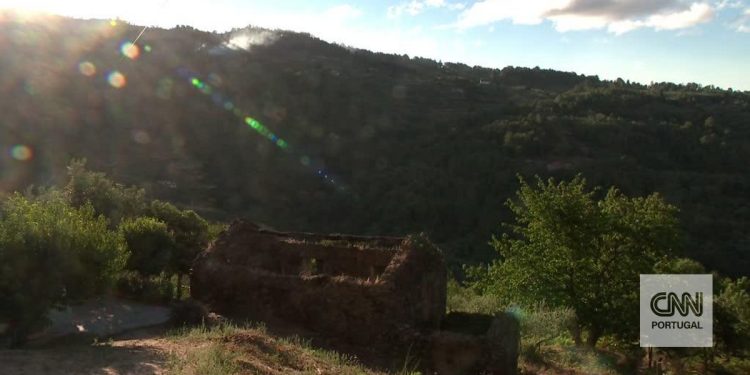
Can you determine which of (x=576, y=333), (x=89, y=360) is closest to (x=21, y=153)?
(x=576, y=333)

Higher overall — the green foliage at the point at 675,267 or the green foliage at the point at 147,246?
the green foliage at the point at 147,246

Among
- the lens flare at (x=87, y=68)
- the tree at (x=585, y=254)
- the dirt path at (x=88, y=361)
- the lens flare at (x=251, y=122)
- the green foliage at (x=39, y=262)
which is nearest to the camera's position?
the dirt path at (x=88, y=361)

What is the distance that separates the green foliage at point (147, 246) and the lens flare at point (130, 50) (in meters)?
50.0

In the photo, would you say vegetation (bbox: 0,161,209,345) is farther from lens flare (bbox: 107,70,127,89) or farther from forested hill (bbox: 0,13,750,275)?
lens flare (bbox: 107,70,127,89)

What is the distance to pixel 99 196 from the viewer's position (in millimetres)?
21500

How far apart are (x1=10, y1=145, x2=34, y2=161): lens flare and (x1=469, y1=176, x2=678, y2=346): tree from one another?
3539cm

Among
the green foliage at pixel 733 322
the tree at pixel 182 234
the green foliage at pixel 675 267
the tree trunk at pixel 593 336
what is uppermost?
the tree at pixel 182 234

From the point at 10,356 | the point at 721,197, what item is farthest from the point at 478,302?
the point at 721,197

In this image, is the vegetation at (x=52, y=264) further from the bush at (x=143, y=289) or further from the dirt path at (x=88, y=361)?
the dirt path at (x=88, y=361)

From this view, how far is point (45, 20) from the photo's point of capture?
2367 inches

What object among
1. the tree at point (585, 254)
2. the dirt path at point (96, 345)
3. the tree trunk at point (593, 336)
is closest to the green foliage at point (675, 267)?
the tree at point (585, 254)

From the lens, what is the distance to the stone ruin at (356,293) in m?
12.6

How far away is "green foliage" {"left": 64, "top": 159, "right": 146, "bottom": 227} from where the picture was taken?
21.1 m

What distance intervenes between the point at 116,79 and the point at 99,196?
42.5 m
